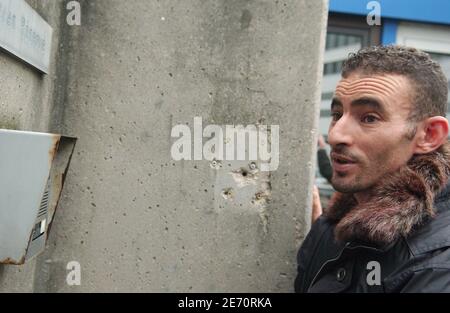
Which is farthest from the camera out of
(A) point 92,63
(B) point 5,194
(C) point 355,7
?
(C) point 355,7

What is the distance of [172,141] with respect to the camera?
253 centimetres

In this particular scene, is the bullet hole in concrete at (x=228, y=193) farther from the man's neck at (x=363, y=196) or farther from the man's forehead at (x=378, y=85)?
the man's forehead at (x=378, y=85)

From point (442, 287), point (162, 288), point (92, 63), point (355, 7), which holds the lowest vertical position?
point (162, 288)

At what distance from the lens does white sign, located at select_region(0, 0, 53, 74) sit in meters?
1.78

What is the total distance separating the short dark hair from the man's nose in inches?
8.8

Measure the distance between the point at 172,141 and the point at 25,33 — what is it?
87 cm

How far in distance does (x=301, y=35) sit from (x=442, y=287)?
1.47 metres

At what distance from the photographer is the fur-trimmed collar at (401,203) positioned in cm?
179

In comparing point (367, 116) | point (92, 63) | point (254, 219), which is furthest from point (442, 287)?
point (92, 63)

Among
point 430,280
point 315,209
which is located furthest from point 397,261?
point 315,209

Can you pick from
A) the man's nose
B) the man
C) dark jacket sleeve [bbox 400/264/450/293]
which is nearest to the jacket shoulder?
the man

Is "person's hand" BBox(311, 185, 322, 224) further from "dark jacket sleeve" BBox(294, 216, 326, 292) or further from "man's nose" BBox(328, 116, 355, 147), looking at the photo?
"man's nose" BBox(328, 116, 355, 147)
